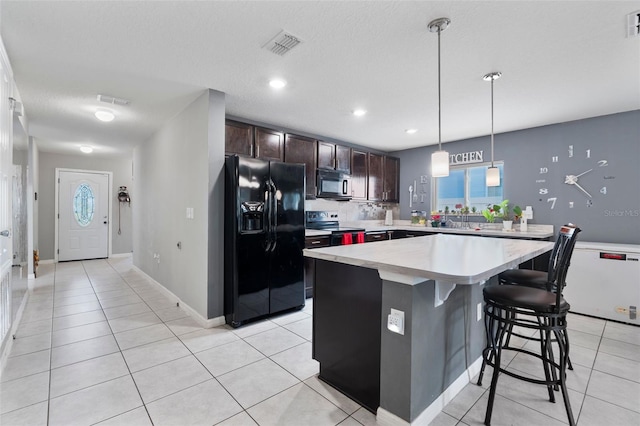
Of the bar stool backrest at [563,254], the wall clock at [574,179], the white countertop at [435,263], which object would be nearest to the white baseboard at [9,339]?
the white countertop at [435,263]

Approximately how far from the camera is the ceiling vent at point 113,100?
3.24 meters

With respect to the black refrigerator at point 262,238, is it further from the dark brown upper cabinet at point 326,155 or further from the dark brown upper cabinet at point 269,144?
the dark brown upper cabinet at point 326,155

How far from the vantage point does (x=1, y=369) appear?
2229 millimetres

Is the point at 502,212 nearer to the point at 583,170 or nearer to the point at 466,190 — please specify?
the point at 466,190

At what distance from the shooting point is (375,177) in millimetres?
5664

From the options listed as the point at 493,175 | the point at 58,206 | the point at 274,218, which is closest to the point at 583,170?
the point at 493,175

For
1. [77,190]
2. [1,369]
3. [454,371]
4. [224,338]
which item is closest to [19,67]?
[1,369]

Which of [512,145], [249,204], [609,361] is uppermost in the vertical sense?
[512,145]

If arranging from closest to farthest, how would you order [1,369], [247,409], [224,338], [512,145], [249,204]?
[247,409] → [1,369] → [224,338] → [249,204] → [512,145]

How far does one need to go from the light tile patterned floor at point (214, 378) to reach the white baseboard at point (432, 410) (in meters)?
0.04

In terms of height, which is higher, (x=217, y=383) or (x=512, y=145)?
(x=512, y=145)

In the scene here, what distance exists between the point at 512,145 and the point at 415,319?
4.10 metres

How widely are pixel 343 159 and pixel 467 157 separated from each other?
2050 mm

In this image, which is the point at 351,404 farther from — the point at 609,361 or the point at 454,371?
the point at 609,361
